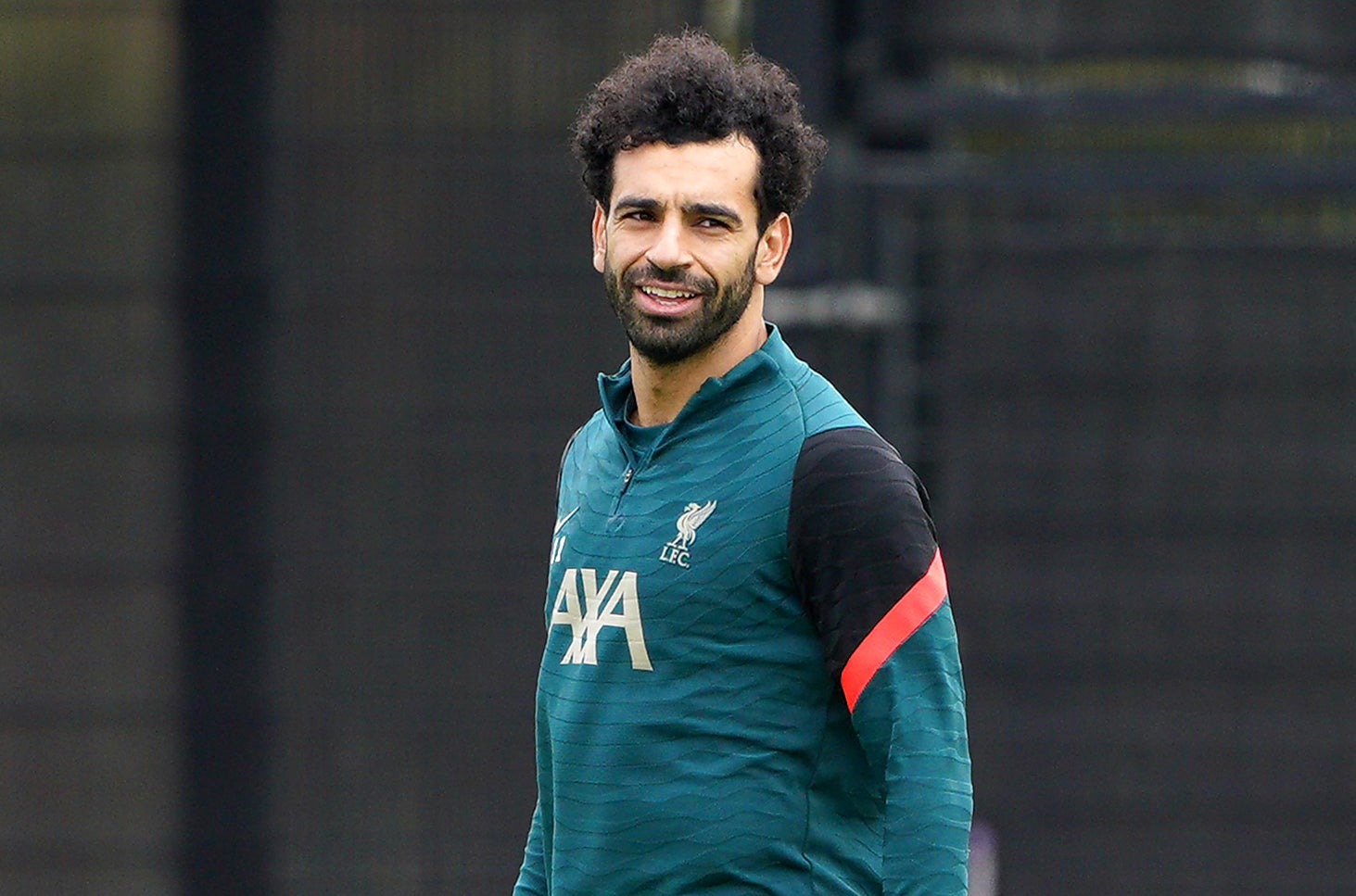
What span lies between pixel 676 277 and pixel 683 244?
0.04 meters

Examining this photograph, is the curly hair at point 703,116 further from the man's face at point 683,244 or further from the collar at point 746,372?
the collar at point 746,372

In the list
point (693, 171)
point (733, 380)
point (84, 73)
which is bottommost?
point (733, 380)

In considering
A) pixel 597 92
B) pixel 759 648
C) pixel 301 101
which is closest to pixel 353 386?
pixel 301 101

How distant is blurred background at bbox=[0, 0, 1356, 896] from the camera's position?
4.91 metres

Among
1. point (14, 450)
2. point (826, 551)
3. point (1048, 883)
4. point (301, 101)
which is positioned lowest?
point (1048, 883)

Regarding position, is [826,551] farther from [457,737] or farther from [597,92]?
[457,737]

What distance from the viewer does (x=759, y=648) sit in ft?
7.83

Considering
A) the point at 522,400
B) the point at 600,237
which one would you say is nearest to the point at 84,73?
the point at 522,400

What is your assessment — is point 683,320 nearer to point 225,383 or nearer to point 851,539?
point 851,539

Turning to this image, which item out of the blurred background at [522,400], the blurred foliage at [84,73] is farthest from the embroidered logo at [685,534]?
the blurred foliage at [84,73]

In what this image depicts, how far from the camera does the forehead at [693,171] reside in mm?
2461

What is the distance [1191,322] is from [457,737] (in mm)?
1934

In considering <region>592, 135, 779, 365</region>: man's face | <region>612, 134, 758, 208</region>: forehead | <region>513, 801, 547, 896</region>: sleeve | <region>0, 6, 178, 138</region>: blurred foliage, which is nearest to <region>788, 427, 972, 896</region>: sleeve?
<region>592, 135, 779, 365</region>: man's face

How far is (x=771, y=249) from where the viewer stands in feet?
8.38
